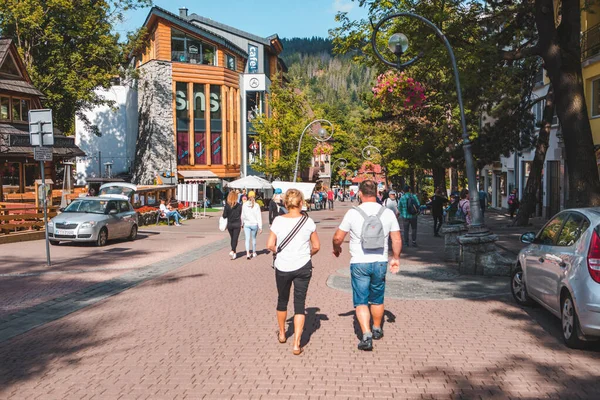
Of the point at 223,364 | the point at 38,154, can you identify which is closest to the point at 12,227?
the point at 38,154

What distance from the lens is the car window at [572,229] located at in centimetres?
674

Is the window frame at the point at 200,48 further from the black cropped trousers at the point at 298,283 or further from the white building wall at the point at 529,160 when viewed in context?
the black cropped trousers at the point at 298,283

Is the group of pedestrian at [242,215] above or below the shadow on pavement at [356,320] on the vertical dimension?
above

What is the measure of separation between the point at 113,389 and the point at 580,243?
475cm

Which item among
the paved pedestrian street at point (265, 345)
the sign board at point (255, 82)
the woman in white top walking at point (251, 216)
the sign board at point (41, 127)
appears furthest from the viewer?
the sign board at point (255, 82)

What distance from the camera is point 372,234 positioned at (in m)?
6.44

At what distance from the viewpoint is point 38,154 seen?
1351 centimetres

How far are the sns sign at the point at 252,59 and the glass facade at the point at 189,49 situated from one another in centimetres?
642

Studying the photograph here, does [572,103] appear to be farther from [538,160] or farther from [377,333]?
[538,160]

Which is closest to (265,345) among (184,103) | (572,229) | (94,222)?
(572,229)

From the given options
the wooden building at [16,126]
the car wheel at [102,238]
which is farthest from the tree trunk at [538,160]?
the wooden building at [16,126]

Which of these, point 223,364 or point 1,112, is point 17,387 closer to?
point 223,364

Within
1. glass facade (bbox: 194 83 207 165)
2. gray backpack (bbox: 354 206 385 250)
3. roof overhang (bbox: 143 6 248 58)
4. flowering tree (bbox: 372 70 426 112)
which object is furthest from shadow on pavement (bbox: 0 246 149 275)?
roof overhang (bbox: 143 6 248 58)

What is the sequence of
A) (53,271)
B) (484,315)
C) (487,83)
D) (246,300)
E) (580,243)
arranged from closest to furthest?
(580,243)
(484,315)
(246,300)
(53,271)
(487,83)
